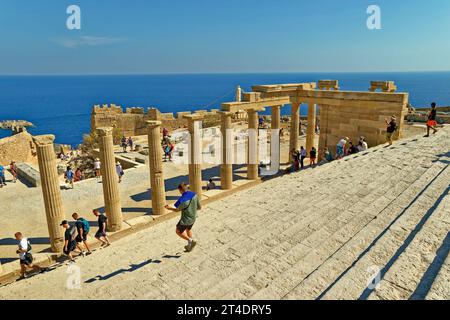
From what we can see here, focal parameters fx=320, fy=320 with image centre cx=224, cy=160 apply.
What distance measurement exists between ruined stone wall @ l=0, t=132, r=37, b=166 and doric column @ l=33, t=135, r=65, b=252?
17.0m

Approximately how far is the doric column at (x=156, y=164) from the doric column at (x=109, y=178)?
4.37 feet

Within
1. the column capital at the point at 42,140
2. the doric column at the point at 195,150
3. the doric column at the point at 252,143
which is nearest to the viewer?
the column capital at the point at 42,140

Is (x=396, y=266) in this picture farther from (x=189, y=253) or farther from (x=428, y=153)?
(x=428, y=153)

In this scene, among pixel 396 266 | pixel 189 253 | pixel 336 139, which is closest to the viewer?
pixel 396 266

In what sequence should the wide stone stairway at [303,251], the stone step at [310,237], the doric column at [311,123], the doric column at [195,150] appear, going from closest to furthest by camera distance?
the wide stone stairway at [303,251]
the stone step at [310,237]
the doric column at [195,150]
the doric column at [311,123]

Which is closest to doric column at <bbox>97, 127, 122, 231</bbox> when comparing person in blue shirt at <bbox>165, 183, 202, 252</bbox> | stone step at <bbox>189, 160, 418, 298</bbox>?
person in blue shirt at <bbox>165, 183, 202, 252</bbox>

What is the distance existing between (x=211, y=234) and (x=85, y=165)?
17270 millimetres

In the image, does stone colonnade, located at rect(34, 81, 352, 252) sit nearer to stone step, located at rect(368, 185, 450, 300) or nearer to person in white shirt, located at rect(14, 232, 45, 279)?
person in white shirt, located at rect(14, 232, 45, 279)

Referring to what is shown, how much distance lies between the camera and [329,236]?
6.67 m

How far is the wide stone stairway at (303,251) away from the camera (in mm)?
4809

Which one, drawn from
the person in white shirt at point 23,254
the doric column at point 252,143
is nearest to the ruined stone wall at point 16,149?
the person in white shirt at point 23,254

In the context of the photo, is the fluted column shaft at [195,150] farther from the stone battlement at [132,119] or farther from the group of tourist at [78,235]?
the stone battlement at [132,119]

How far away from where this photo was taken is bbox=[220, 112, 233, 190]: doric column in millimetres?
13305
